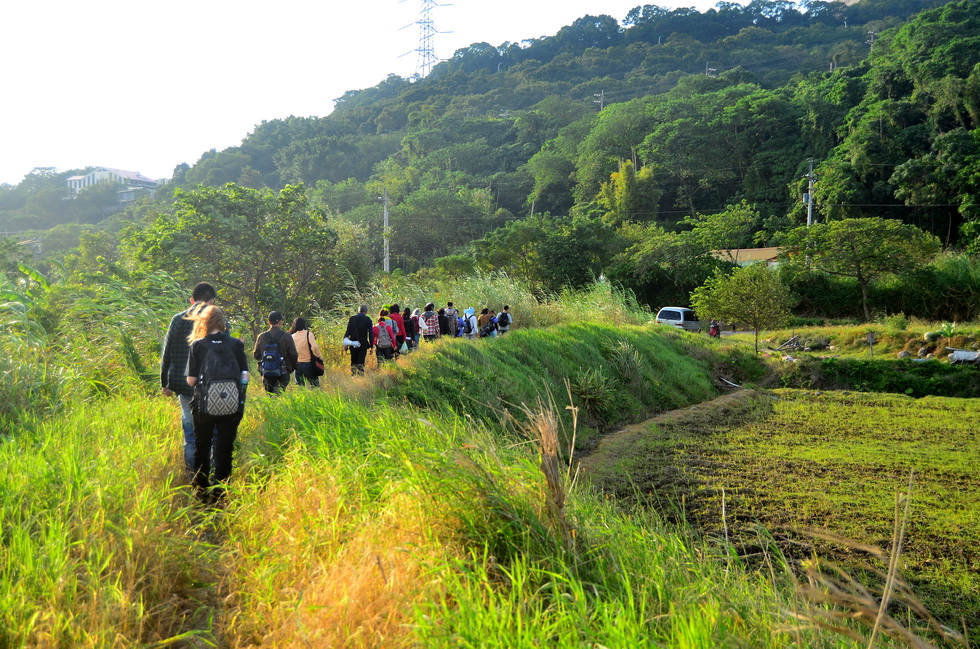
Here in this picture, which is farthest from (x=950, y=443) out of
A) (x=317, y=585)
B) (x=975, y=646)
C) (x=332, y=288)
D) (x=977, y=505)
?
(x=332, y=288)

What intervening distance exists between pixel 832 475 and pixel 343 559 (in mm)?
8350

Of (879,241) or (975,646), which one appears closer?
(975,646)

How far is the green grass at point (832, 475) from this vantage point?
6574mm

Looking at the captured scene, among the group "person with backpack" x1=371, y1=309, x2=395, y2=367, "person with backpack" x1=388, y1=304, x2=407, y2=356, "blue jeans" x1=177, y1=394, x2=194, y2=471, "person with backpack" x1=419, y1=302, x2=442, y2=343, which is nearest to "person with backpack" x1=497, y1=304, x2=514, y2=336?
"person with backpack" x1=419, y1=302, x2=442, y2=343

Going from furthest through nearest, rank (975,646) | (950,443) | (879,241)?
(879,241) → (950,443) → (975,646)

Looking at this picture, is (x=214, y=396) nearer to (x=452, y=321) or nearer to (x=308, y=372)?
(x=308, y=372)

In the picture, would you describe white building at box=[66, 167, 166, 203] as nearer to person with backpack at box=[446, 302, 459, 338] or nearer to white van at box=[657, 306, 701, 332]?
white van at box=[657, 306, 701, 332]

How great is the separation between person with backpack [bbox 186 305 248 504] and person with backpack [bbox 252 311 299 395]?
3.12m

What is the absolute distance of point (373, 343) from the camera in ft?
34.0

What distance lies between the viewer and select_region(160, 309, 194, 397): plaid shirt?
16.9 feet

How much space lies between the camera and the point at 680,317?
27.4m

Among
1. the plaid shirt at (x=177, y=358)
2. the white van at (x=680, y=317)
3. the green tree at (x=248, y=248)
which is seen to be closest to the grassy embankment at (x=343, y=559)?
the plaid shirt at (x=177, y=358)

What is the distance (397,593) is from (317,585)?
427mm

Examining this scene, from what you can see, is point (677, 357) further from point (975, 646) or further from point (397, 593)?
point (397, 593)
